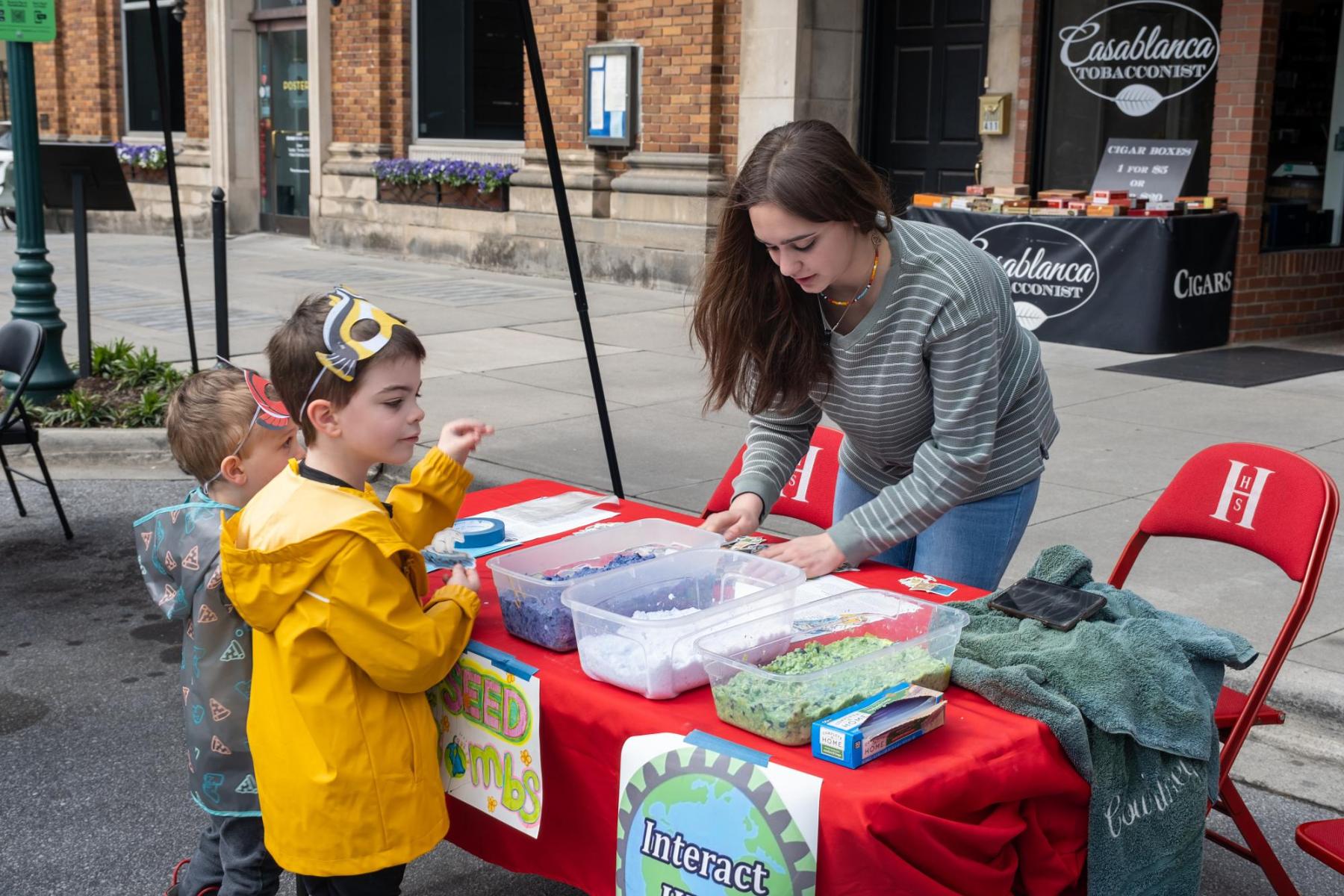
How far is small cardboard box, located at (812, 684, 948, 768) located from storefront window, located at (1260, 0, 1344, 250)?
957cm

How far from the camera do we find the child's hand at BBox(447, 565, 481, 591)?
2.75 m

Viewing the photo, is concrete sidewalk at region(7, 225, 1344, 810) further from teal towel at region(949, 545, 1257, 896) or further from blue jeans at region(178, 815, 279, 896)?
blue jeans at region(178, 815, 279, 896)

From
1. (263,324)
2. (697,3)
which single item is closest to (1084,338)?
(697,3)

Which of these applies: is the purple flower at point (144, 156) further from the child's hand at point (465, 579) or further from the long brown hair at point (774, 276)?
the child's hand at point (465, 579)

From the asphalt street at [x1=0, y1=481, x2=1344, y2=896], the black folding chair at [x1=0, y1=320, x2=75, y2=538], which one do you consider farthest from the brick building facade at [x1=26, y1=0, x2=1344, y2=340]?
the asphalt street at [x1=0, y1=481, x2=1344, y2=896]

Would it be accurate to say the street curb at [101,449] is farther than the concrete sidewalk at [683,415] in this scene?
Yes

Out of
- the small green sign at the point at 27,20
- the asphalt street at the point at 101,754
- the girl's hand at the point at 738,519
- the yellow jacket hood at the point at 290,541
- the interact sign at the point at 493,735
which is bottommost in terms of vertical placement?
the asphalt street at the point at 101,754

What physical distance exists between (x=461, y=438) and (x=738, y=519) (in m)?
0.70

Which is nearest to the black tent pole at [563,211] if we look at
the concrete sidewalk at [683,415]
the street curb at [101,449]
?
the concrete sidewalk at [683,415]

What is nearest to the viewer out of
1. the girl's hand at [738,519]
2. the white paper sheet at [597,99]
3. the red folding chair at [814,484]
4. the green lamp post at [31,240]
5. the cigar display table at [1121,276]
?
the girl's hand at [738,519]

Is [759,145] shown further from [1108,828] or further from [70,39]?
[70,39]

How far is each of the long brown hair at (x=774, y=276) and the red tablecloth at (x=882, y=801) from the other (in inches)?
32.7

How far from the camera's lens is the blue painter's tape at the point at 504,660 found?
253cm

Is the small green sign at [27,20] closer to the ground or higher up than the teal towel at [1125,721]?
higher up
